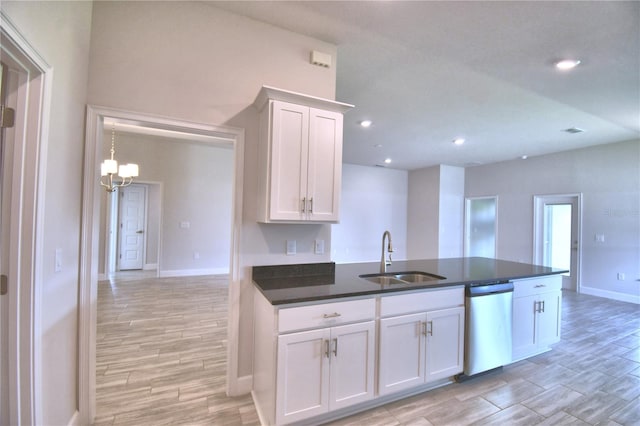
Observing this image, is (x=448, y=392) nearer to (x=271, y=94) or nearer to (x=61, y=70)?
(x=271, y=94)

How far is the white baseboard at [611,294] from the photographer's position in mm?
4777

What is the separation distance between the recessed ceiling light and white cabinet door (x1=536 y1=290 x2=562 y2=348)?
2124 mm

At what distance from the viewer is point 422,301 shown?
208cm

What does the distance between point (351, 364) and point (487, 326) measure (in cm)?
127

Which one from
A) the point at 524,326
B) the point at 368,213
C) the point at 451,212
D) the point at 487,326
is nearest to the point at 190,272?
the point at 368,213

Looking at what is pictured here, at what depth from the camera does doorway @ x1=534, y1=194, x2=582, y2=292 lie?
5582 mm

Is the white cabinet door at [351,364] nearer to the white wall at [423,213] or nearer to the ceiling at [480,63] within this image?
the ceiling at [480,63]

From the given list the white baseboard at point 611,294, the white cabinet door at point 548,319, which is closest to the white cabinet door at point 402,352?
the white cabinet door at point 548,319

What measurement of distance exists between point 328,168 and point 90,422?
90.0 inches

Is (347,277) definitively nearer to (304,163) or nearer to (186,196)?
(304,163)

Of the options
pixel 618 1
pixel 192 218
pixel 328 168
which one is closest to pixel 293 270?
pixel 328 168

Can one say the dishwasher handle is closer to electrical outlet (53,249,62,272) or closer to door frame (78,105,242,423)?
door frame (78,105,242,423)

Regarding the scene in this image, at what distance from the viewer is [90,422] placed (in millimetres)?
1821

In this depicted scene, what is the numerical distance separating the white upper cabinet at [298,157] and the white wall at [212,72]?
0.20m
